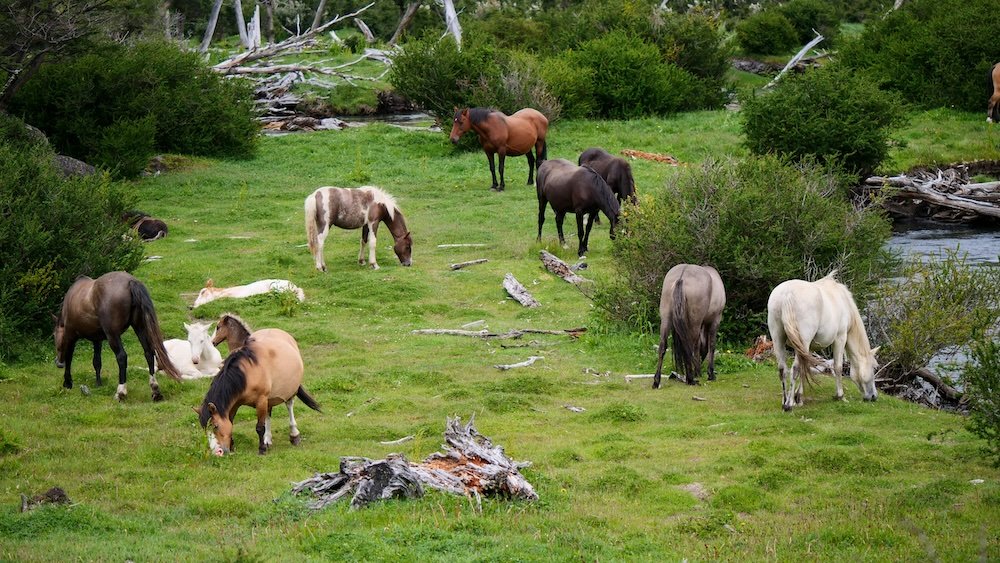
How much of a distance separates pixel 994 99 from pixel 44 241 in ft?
90.5

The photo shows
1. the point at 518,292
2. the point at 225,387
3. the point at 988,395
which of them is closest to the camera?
the point at 988,395

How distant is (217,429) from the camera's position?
978cm

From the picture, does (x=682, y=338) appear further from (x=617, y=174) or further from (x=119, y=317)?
(x=617, y=174)

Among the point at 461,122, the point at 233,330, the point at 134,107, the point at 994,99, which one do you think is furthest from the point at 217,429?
the point at 994,99

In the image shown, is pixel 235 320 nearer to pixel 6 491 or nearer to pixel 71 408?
pixel 71 408

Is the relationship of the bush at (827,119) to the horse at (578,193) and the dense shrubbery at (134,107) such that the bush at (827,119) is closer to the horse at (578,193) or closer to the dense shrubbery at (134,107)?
the horse at (578,193)

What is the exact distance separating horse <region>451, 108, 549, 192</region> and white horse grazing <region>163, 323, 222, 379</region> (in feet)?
46.2

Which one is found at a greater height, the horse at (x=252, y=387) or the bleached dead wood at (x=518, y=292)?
the horse at (x=252, y=387)

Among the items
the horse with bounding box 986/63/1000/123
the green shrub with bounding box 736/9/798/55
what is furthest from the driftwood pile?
the green shrub with bounding box 736/9/798/55

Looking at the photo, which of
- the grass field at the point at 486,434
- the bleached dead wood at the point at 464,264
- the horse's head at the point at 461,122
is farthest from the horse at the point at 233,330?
the horse's head at the point at 461,122

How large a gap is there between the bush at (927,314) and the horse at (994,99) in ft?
63.8

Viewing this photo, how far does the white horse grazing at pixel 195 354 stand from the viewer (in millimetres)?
13203

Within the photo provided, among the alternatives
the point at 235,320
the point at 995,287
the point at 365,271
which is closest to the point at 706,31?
the point at 365,271

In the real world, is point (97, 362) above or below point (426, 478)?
below
